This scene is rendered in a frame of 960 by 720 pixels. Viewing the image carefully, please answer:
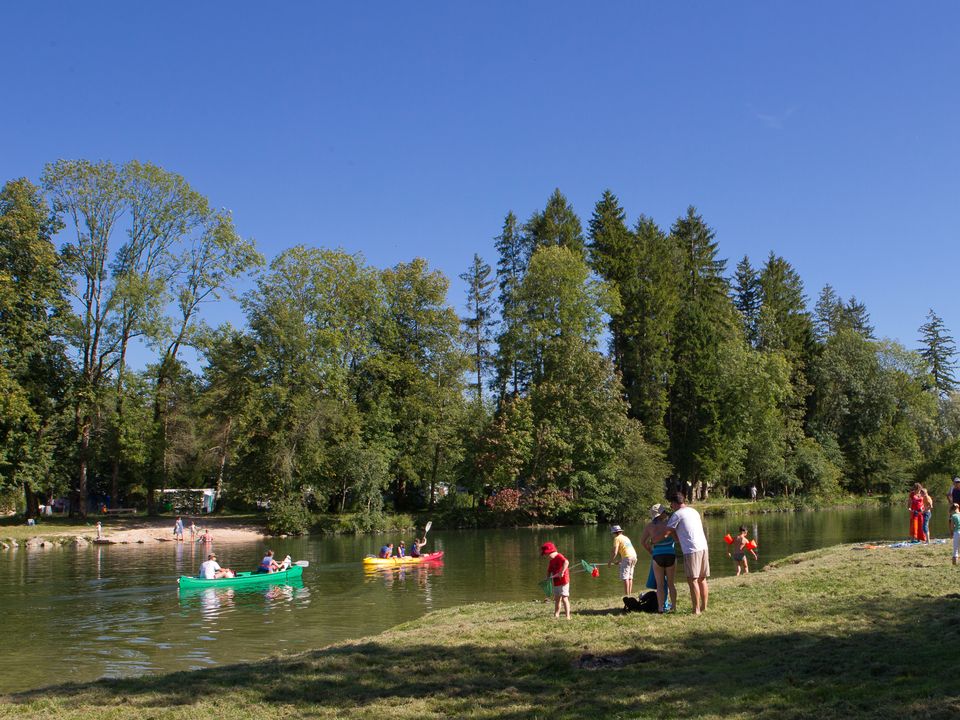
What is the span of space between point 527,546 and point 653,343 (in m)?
28.2

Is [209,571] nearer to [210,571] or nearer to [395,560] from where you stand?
[210,571]

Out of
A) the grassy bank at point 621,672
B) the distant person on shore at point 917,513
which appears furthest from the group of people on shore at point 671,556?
the distant person on shore at point 917,513

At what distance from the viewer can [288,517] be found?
47.4 metres

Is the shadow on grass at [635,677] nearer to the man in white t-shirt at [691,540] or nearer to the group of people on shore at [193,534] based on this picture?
the man in white t-shirt at [691,540]

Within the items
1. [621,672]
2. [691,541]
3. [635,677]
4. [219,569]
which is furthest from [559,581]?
[219,569]

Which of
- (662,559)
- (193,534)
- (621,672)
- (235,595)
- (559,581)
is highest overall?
(662,559)

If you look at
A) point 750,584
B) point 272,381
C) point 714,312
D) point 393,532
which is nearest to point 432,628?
point 750,584

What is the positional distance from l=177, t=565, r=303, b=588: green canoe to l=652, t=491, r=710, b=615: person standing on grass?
18072 millimetres

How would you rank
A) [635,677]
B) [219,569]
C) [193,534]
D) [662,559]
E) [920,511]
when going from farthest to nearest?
[193,534] → [219,569] → [920,511] → [662,559] → [635,677]

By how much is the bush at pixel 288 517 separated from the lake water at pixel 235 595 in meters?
3.73

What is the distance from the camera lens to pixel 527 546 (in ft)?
125

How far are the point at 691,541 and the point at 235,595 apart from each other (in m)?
17.3

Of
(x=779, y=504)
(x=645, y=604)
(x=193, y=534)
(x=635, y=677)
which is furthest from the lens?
(x=779, y=504)

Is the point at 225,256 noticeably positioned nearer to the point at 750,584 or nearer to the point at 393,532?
the point at 393,532
